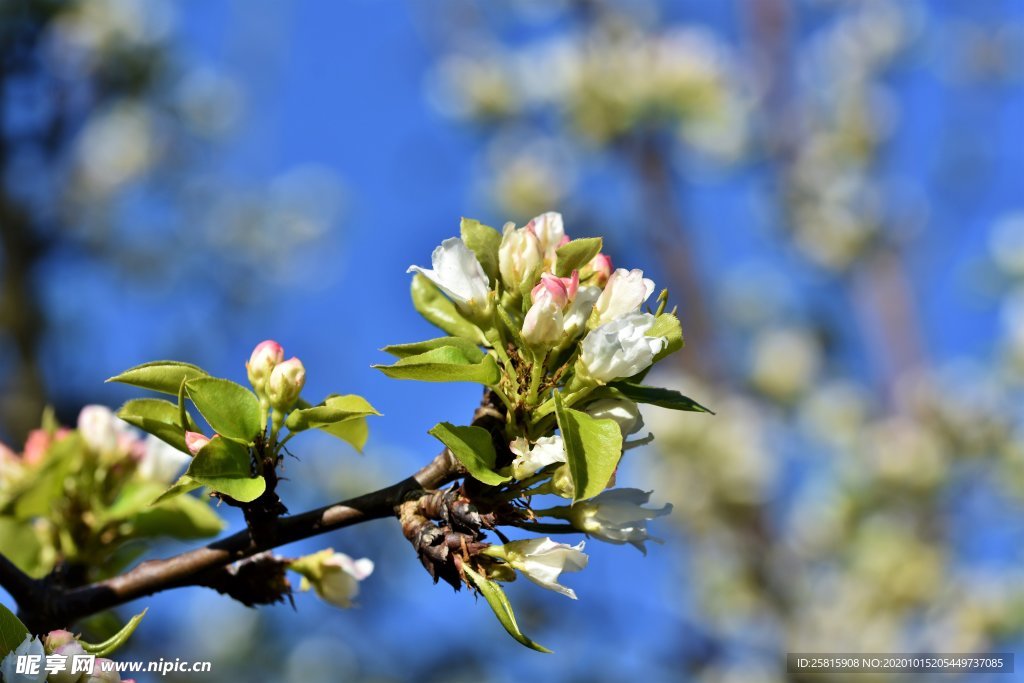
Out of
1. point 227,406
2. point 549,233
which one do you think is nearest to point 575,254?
point 549,233

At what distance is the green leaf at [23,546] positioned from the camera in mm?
1436

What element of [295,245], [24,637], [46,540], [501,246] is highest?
[501,246]

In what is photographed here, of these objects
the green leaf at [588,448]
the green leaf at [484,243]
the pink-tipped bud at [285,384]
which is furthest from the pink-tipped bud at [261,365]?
the green leaf at [588,448]

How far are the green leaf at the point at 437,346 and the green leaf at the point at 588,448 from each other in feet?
0.43

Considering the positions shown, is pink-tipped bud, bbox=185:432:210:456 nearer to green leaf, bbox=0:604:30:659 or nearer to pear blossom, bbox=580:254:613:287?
green leaf, bbox=0:604:30:659

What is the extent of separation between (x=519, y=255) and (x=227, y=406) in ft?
1.15

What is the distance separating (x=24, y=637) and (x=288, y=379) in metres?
0.36

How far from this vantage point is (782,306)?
24.6 feet

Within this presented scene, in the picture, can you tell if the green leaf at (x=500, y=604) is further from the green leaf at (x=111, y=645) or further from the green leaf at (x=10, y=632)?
the green leaf at (x=10, y=632)

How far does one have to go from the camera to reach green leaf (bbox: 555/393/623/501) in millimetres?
944

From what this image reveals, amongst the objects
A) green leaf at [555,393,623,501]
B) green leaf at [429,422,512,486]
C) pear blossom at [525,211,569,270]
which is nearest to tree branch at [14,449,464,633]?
green leaf at [429,422,512,486]

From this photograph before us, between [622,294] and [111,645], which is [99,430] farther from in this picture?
[622,294]

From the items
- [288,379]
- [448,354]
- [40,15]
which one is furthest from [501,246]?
[40,15]

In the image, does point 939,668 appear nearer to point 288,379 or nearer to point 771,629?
point 771,629
